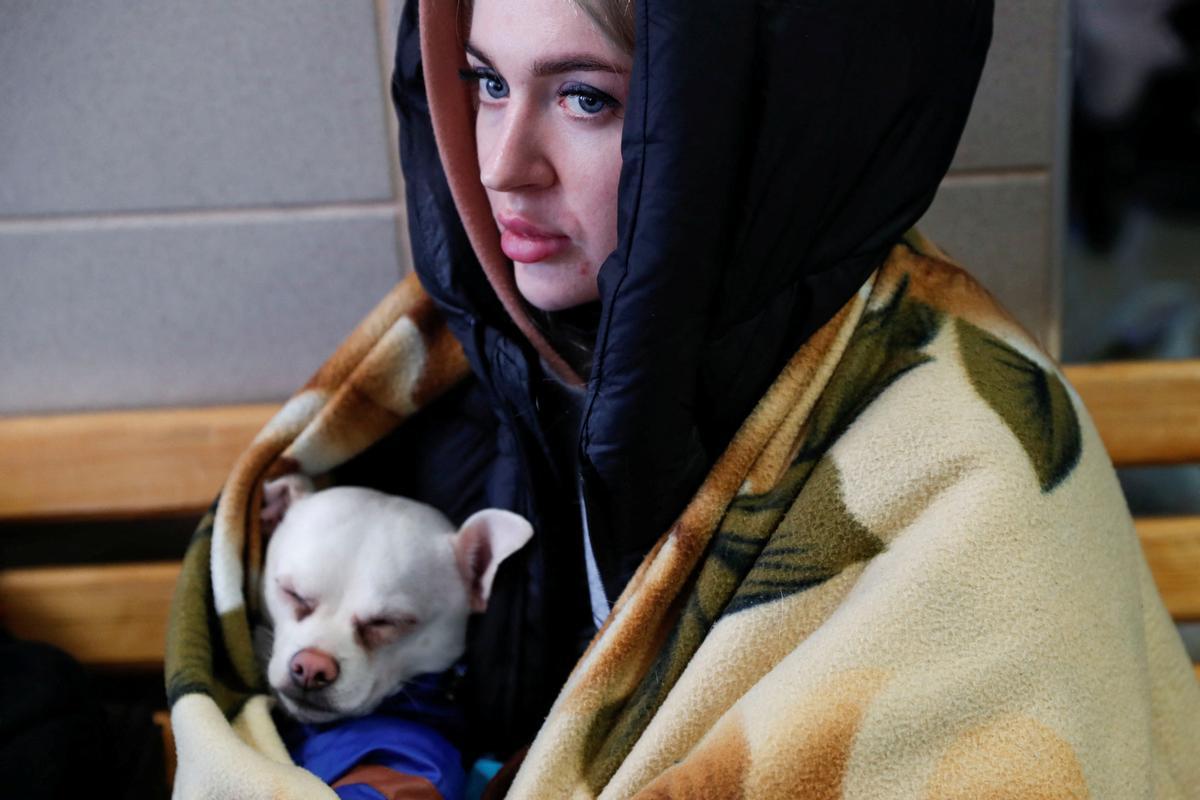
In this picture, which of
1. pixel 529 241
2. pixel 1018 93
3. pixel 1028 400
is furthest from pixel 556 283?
pixel 1018 93

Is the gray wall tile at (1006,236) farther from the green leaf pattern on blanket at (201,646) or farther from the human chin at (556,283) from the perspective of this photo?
the green leaf pattern on blanket at (201,646)

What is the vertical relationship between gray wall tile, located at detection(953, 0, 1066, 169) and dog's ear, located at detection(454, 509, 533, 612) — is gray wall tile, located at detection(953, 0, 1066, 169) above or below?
above

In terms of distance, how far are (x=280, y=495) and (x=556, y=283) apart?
1.43 feet

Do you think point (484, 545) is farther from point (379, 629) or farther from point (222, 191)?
point (222, 191)

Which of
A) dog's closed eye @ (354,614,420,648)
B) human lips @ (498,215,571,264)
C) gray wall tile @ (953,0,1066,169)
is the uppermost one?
gray wall tile @ (953,0,1066,169)

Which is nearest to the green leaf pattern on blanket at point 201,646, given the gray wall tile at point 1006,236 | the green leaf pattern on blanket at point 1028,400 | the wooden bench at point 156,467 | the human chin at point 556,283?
the wooden bench at point 156,467

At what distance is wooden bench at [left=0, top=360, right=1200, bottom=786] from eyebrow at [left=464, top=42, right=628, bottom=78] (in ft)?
2.20

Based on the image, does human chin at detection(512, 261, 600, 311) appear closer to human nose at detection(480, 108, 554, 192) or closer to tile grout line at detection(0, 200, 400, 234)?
human nose at detection(480, 108, 554, 192)

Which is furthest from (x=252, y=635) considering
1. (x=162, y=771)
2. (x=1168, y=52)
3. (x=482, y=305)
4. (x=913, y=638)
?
(x=1168, y=52)

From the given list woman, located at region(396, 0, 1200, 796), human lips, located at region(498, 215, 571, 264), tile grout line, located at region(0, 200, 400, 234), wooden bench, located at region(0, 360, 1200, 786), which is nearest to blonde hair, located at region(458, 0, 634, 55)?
woman, located at region(396, 0, 1200, 796)

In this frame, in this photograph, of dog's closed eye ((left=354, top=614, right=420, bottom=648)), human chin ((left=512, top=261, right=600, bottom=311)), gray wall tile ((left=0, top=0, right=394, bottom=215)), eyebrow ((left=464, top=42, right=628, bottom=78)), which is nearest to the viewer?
eyebrow ((left=464, top=42, right=628, bottom=78))

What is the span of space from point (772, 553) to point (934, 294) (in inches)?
11.3

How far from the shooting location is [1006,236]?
1.34 meters

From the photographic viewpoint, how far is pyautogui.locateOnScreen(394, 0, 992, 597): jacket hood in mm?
744
